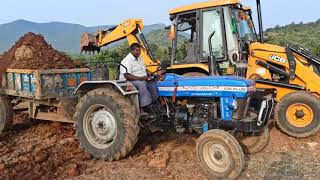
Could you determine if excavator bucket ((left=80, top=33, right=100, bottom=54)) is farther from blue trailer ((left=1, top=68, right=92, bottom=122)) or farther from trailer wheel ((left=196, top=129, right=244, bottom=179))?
trailer wheel ((left=196, top=129, right=244, bottom=179))

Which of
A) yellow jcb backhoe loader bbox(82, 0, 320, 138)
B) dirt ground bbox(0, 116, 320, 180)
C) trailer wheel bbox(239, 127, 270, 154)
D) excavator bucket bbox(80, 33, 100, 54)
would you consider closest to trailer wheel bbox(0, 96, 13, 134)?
dirt ground bbox(0, 116, 320, 180)

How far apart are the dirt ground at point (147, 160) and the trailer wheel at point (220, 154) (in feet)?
0.69

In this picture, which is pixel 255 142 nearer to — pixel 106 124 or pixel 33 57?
pixel 106 124

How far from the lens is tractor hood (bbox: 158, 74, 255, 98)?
5340 mm

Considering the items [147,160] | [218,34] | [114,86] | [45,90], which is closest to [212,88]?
[147,160]

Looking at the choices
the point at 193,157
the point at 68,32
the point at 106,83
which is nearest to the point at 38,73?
the point at 106,83

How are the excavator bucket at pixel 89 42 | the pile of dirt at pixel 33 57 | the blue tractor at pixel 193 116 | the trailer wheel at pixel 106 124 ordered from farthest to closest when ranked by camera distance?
the excavator bucket at pixel 89 42
the pile of dirt at pixel 33 57
the trailer wheel at pixel 106 124
the blue tractor at pixel 193 116

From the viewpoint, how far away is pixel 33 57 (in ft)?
27.1

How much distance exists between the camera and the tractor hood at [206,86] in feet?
17.5

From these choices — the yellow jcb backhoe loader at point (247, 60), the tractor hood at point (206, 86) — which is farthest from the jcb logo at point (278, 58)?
the tractor hood at point (206, 86)

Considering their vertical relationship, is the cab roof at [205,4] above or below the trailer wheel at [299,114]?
above

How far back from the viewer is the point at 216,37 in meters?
7.49

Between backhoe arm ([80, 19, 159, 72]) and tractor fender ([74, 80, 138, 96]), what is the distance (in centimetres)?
218

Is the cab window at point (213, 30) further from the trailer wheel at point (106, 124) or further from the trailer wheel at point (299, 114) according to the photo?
the trailer wheel at point (106, 124)
